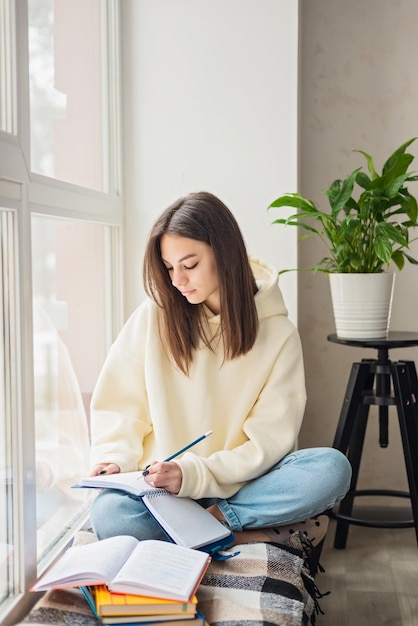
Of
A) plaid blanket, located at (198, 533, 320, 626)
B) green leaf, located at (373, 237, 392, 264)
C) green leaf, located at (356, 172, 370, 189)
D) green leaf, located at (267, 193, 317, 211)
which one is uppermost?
green leaf, located at (356, 172, 370, 189)

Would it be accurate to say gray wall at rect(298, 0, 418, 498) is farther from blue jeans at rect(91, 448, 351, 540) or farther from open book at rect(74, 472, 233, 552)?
open book at rect(74, 472, 233, 552)

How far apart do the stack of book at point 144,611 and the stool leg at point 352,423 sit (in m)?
1.12

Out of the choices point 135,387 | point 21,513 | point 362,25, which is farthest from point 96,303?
point 362,25

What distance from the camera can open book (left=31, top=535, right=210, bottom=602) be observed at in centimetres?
142

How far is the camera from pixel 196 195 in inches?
80.4

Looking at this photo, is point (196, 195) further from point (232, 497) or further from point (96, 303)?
point (232, 497)

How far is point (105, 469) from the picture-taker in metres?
1.92

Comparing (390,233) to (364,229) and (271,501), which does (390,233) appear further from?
(271,501)

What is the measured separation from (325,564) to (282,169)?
1.20m

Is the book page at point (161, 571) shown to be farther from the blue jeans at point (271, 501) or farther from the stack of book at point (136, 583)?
the blue jeans at point (271, 501)

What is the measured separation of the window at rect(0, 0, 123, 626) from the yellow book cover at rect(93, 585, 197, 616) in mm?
274

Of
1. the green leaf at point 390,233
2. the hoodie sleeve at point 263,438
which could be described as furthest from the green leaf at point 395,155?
the hoodie sleeve at point 263,438

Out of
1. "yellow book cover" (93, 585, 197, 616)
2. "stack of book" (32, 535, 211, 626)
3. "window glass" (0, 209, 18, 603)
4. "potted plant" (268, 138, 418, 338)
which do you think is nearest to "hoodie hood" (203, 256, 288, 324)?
"potted plant" (268, 138, 418, 338)

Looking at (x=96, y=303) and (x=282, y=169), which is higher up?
(x=282, y=169)
